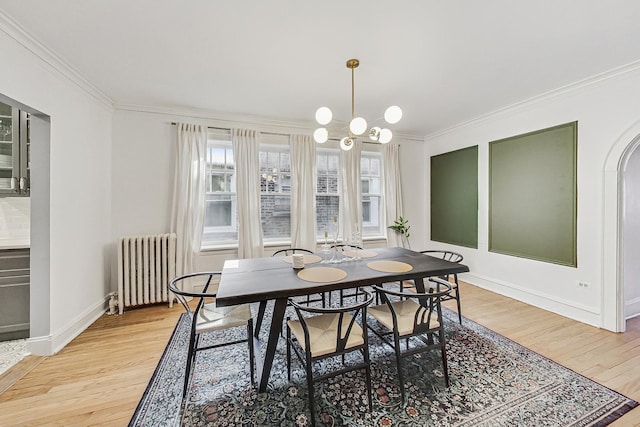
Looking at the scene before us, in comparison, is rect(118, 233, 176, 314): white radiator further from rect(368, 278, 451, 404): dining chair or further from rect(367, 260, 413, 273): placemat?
rect(368, 278, 451, 404): dining chair

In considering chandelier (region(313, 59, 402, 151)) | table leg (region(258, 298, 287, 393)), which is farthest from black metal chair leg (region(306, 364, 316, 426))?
Result: chandelier (region(313, 59, 402, 151))

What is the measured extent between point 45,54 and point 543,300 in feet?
19.7

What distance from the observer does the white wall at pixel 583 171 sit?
105 inches

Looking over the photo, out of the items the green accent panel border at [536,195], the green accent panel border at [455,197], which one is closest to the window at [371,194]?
the green accent panel border at [455,197]

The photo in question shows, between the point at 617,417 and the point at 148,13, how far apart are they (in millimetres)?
Result: 4211

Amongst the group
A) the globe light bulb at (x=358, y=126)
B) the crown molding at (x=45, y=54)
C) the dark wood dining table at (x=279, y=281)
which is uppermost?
the crown molding at (x=45, y=54)

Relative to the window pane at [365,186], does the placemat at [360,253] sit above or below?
below

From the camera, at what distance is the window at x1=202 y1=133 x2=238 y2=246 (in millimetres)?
3929

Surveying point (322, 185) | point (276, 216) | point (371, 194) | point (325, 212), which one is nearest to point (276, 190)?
point (276, 216)

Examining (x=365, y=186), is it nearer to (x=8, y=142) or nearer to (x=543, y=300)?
(x=543, y=300)

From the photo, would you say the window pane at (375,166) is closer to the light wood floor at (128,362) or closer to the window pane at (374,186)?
the window pane at (374,186)

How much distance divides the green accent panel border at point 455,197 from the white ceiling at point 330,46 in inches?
48.0

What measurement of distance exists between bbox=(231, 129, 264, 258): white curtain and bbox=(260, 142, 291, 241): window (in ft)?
0.77

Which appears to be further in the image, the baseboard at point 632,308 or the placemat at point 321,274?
the baseboard at point 632,308
